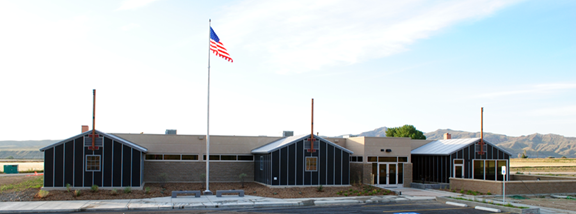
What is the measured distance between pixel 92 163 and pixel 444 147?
2562 cm

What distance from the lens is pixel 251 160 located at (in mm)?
34656

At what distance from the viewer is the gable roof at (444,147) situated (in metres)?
33.2

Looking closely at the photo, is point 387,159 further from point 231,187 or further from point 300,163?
point 231,187

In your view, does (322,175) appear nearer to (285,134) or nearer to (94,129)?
(285,134)

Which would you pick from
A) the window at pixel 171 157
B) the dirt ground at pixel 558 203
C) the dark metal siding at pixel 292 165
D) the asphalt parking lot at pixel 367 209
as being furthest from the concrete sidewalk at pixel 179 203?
the window at pixel 171 157

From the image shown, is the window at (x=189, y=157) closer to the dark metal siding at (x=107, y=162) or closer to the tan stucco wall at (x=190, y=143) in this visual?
the tan stucco wall at (x=190, y=143)

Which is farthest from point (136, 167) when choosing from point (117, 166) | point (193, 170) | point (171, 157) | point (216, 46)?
point (216, 46)

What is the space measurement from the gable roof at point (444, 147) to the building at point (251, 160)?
0.11 m

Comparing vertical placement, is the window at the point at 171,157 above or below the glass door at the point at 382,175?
above

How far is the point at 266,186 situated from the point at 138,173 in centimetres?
835

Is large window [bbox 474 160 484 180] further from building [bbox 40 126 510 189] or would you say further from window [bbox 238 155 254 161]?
window [bbox 238 155 254 161]

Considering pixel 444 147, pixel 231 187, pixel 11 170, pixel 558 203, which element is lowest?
pixel 11 170

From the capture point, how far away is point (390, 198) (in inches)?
983

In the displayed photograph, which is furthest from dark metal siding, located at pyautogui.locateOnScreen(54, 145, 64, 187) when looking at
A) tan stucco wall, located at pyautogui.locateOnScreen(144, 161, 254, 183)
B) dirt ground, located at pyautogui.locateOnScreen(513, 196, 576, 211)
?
dirt ground, located at pyautogui.locateOnScreen(513, 196, 576, 211)
